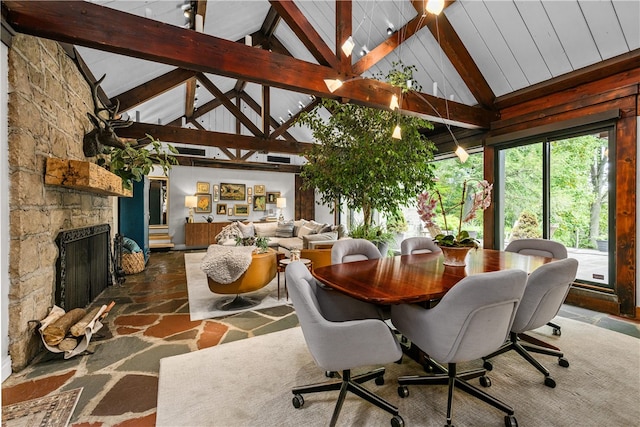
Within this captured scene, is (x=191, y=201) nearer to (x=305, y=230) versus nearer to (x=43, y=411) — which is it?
(x=305, y=230)

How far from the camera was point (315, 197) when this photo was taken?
34.3ft

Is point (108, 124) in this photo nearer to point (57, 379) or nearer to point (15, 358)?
point (15, 358)

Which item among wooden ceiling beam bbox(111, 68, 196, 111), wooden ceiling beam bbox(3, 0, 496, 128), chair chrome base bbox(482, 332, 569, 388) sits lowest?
chair chrome base bbox(482, 332, 569, 388)

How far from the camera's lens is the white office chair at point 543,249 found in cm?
266

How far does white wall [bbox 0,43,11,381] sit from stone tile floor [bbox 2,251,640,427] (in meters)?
0.21

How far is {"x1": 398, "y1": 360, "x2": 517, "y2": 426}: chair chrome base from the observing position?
1502 mm

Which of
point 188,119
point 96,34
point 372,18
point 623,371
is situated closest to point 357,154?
point 372,18

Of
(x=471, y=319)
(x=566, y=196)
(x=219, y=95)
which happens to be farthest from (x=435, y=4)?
(x=219, y=95)

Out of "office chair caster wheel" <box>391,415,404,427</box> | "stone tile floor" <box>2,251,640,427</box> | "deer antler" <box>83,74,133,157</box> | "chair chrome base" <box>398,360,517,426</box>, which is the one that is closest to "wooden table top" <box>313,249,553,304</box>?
"chair chrome base" <box>398,360,517,426</box>

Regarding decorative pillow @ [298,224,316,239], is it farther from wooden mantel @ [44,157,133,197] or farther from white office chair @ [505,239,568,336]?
wooden mantel @ [44,157,133,197]

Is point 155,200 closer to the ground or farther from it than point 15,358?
farther from it

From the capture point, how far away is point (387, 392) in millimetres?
1798

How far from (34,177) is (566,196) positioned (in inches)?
233

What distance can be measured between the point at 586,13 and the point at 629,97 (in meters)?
1.06
